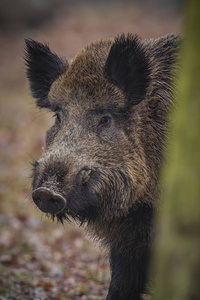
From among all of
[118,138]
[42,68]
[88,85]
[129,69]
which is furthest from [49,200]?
[42,68]

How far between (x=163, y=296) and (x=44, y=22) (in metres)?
26.6

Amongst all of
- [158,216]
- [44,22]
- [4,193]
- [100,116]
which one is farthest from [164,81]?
[44,22]

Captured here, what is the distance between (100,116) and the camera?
189 inches

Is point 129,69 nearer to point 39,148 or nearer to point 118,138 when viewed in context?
point 118,138

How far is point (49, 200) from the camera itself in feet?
13.6

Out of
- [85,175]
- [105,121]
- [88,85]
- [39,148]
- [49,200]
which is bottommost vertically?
[39,148]

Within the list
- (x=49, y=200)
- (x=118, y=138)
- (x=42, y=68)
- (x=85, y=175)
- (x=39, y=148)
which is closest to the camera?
(x=49, y=200)

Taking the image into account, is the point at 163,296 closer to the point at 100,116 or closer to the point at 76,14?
the point at 100,116

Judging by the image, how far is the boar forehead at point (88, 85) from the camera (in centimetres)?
479

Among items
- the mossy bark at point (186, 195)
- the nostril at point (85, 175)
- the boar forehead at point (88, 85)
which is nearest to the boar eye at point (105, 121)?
the boar forehead at point (88, 85)

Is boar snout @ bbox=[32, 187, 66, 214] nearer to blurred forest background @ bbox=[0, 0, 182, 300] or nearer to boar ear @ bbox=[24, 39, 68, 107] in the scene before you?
blurred forest background @ bbox=[0, 0, 182, 300]

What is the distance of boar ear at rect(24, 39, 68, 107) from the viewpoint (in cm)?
533

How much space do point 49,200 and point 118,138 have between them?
3.23 feet

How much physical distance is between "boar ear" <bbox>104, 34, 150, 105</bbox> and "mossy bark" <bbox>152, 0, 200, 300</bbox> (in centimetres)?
228
